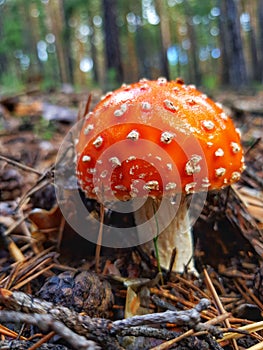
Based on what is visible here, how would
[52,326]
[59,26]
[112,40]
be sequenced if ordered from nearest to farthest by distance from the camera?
[52,326]
[112,40]
[59,26]

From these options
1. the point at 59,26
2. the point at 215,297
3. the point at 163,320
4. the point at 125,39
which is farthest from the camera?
the point at 125,39

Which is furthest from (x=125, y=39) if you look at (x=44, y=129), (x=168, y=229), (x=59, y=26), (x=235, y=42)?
(x=168, y=229)

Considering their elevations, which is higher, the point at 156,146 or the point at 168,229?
the point at 156,146

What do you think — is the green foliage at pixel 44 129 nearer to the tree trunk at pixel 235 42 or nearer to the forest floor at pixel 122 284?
the forest floor at pixel 122 284

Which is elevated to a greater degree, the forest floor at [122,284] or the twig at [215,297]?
the forest floor at [122,284]

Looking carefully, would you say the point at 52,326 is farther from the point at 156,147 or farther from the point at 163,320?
the point at 156,147

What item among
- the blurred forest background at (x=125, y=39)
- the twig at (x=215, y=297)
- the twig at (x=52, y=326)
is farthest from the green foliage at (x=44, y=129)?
the blurred forest background at (x=125, y=39)

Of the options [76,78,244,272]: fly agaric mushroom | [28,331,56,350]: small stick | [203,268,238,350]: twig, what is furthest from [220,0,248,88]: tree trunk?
[28,331,56,350]: small stick
